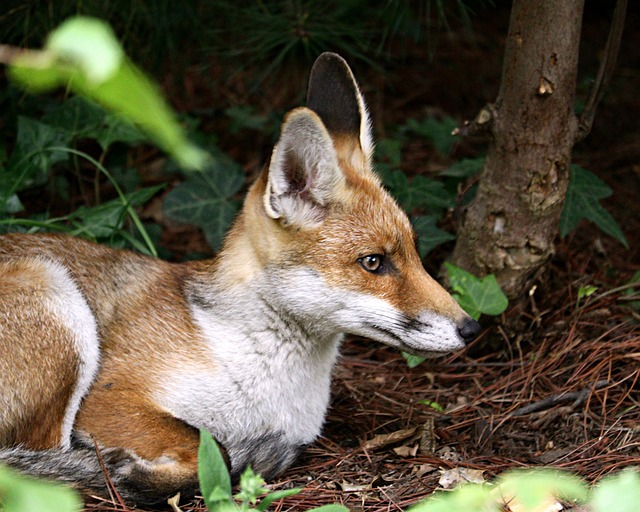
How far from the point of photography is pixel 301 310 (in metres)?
3.93

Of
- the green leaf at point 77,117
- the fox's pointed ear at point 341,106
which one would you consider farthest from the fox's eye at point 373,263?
the green leaf at point 77,117

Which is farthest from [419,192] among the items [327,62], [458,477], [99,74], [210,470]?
[99,74]

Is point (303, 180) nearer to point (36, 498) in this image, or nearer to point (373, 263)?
point (373, 263)

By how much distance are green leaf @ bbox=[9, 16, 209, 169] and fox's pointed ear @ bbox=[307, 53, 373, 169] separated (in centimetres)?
305

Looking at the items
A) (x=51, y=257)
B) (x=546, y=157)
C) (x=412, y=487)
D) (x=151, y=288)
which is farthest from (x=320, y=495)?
(x=546, y=157)

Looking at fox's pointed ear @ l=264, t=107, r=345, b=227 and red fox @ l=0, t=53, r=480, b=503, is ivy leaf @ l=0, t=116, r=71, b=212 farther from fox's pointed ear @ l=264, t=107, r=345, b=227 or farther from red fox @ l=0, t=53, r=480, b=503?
fox's pointed ear @ l=264, t=107, r=345, b=227

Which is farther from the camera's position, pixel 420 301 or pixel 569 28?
pixel 569 28

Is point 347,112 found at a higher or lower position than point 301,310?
higher

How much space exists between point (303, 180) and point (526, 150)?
1.58m

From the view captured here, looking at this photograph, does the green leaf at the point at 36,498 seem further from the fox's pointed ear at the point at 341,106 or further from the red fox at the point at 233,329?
the fox's pointed ear at the point at 341,106

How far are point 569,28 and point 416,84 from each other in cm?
459

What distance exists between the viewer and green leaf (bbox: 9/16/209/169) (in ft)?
4.08

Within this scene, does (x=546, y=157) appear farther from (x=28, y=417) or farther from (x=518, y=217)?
(x=28, y=417)

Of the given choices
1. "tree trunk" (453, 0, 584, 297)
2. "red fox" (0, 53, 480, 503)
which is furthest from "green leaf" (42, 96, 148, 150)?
"tree trunk" (453, 0, 584, 297)
